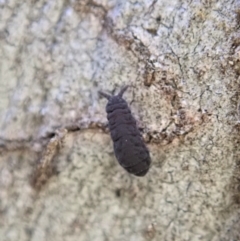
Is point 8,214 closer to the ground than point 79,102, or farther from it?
closer to the ground

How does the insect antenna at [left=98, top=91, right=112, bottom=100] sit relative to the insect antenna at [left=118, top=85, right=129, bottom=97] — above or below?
below

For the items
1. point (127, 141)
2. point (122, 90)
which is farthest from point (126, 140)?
point (122, 90)

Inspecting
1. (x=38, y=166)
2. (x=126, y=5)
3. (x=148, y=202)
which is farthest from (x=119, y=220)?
(x=126, y=5)

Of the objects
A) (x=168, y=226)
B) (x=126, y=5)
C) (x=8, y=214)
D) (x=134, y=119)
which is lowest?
(x=8, y=214)

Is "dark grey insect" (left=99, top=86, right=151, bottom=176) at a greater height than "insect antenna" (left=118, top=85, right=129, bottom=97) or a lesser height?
lesser

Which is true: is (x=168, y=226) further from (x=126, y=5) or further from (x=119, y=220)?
(x=126, y=5)
